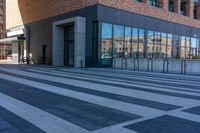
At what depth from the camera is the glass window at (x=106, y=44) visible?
26844 millimetres

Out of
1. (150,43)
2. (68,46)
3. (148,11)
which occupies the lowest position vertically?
(68,46)

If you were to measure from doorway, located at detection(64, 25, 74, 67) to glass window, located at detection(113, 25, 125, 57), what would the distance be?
535 cm

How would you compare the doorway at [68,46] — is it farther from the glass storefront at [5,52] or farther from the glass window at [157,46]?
the glass storefront at [5,52]

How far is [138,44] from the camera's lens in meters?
31.5

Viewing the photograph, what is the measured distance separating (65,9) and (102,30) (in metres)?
6.25

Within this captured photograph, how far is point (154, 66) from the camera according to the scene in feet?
80.6

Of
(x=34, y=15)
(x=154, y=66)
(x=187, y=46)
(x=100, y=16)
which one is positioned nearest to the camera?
(x=154, y=66)

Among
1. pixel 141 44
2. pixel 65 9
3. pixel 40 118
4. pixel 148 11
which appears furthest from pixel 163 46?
pixel 40 118

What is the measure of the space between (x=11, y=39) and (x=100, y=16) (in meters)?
22.8

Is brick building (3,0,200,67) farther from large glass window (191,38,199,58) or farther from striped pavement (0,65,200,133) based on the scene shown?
striped pavement (0,65,200,133)

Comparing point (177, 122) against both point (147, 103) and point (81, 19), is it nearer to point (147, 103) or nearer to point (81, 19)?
point (147, 103)

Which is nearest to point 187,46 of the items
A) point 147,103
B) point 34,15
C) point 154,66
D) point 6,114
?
point 154,66

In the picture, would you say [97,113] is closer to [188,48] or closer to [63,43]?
[63,43]

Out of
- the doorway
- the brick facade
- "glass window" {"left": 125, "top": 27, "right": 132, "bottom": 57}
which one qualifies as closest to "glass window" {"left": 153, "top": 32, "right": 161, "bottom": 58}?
the brick facade
